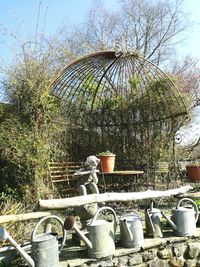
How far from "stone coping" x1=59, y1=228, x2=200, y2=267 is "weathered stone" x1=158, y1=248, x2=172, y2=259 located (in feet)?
0.23

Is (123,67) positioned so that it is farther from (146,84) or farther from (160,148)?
(160,148)

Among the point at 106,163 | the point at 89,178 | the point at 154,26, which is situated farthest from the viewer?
the point at 154,26

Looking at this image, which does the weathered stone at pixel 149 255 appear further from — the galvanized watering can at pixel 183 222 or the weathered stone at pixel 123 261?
the galvanized watering can at pixel 183 222

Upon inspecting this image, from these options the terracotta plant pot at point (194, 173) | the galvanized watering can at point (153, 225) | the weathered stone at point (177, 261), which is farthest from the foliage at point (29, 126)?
the terracotta plant pot at point (194, 173)

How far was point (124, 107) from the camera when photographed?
8516 mm

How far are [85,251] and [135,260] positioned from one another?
506 mm

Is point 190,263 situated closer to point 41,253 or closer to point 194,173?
point 41,253

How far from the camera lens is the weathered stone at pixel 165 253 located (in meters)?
3.58

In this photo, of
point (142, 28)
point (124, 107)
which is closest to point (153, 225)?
point (124, 107)

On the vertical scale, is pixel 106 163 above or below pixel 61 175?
above

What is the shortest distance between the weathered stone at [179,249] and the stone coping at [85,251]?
0.17ft

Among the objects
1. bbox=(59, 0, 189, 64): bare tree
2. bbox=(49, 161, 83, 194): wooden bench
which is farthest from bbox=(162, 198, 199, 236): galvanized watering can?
bbox=(59, 0, 189, 64): bare tree

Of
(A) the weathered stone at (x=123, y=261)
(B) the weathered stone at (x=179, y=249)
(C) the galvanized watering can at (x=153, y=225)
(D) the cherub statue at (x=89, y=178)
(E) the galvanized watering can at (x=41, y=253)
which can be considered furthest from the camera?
(D) the cherub statue at (x=89, y=178)

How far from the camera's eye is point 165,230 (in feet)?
13.7
